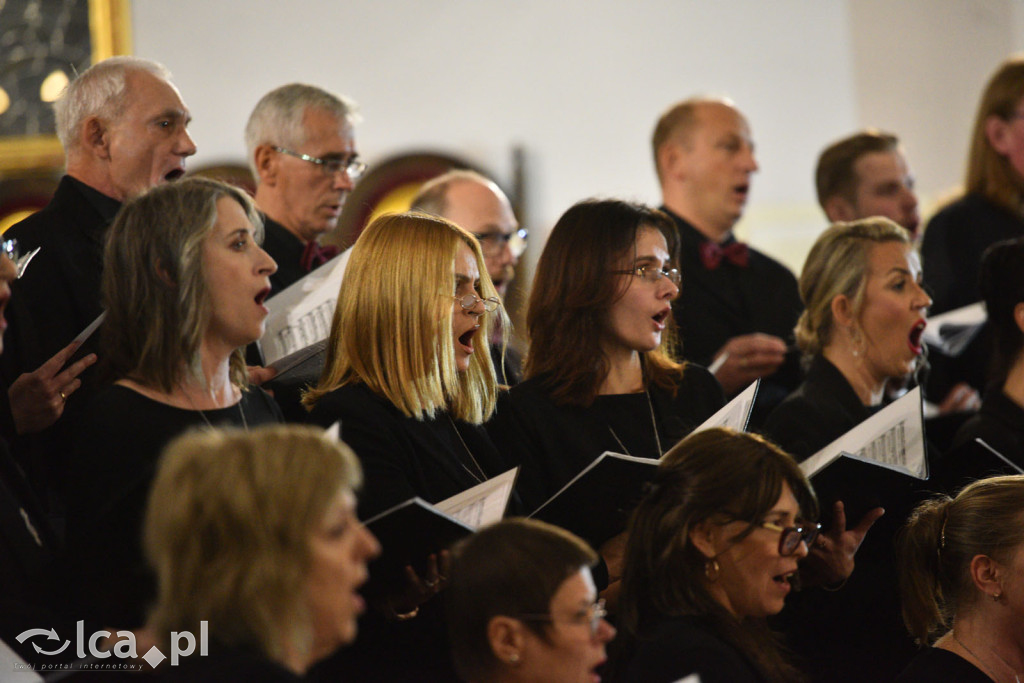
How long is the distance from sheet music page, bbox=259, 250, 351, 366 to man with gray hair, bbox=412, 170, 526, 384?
0.82 meters

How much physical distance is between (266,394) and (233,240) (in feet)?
1.09

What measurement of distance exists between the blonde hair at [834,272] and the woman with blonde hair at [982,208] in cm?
105

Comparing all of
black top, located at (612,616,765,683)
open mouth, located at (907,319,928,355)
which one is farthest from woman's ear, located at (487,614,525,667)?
open mouth, located at (907,319,928,355)

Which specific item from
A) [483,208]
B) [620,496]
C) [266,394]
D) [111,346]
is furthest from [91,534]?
[483,208]

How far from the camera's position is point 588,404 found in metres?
2.80

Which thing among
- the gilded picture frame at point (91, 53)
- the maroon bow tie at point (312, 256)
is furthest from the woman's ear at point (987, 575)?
the gilded picture frame at point (91, 53)

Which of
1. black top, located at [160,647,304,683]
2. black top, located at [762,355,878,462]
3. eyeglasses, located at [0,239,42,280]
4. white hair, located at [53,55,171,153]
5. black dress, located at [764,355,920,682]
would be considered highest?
white hair, located at [53,55,171,153]

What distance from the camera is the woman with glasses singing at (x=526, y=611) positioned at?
1832 mm

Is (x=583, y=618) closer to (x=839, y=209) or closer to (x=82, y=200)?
(x=82, y=200)

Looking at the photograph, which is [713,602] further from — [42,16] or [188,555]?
[42,16]

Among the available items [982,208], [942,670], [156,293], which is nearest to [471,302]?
[156,293]

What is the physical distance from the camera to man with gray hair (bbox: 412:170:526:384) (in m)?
3.63

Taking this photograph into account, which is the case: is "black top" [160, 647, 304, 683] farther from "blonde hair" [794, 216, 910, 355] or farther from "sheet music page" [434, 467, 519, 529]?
"blonde hair" [794, 216, 910, 355]
